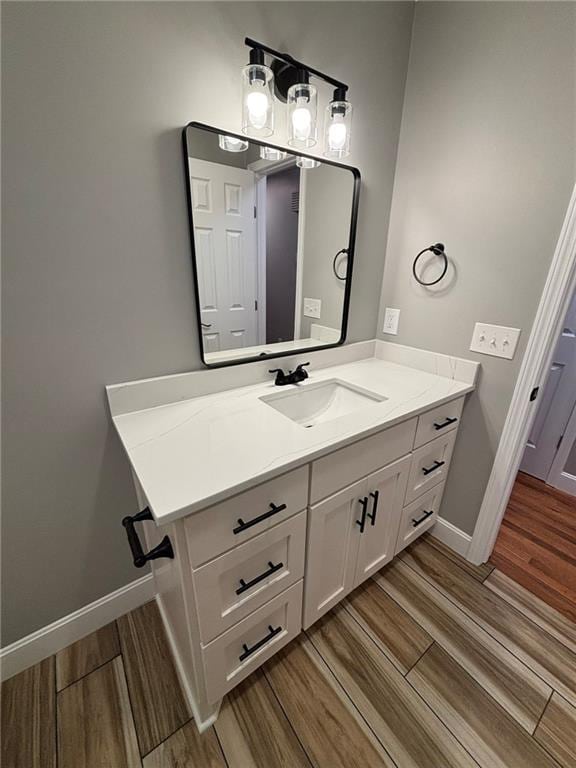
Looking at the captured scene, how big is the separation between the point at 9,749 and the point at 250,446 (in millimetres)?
1158

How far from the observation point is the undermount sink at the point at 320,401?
4.31 ft

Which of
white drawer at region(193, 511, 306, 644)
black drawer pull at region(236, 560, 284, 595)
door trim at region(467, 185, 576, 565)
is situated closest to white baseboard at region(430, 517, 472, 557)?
door trim at region(467, 185, 576, 565)

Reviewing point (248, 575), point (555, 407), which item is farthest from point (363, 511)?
point (555, 407)

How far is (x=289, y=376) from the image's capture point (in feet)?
4.44

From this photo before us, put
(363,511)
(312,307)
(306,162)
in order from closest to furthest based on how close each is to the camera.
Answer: (363,511), (306,162), (312,307)

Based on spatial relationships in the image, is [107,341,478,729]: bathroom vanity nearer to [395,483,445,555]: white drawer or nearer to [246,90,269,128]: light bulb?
[395,483,445,555]: white drawer

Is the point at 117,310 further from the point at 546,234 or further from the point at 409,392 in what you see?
the point at 546,234

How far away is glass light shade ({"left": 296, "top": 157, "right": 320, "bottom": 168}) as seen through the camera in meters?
1.23

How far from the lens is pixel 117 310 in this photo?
1.00 m

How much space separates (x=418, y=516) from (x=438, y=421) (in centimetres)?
50

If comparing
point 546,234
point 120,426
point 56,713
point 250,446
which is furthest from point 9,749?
point 546,234

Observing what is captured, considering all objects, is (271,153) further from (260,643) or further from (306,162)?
(260,643)

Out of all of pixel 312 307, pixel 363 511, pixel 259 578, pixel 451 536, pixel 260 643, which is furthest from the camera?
pixel 451 536

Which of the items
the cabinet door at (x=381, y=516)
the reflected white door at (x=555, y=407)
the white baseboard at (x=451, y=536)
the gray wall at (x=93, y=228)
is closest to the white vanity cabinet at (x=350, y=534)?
the cabinet door at (x=381, y=516)
